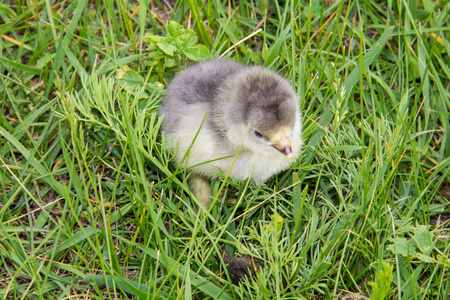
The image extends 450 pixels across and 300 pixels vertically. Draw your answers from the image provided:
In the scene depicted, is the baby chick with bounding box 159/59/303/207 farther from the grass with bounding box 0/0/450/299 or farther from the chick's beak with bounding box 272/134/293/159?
the grass with bounding box 0/0/450/299

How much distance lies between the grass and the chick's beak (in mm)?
244

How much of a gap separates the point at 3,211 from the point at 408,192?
2.56 m

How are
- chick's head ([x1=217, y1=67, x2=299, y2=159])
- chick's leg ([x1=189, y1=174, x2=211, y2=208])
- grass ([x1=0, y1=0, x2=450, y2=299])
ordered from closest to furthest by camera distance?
chick's head ([x1=217, y1=67, x2=299, y2=159]) < grass ([x1=0, y1=0, x2=450, y2=299]) < chick's leg ([x1=189, y1=174, x2=211, y2=208])

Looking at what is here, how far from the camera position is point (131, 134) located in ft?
9.61

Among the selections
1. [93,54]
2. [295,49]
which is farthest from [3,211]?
[295,49]

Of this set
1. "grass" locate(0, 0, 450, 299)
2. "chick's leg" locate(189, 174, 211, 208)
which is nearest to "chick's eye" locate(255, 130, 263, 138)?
"grass" locate(0, 0, 450, 299)

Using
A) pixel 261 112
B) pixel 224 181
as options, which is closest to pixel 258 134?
pixel 261 112

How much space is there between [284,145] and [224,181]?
0.40 m

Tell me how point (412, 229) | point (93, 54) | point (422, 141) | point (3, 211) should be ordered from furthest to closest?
point (93, 54), point (422, 141), point (3, 211), point (412, 229)

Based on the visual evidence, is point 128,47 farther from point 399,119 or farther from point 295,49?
point 399,119

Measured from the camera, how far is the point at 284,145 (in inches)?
108

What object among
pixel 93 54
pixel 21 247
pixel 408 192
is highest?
pixel 93 54

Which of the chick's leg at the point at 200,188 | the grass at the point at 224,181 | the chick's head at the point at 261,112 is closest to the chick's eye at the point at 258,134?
the chick's head at the point at 261,112

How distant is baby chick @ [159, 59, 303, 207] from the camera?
2.73m
